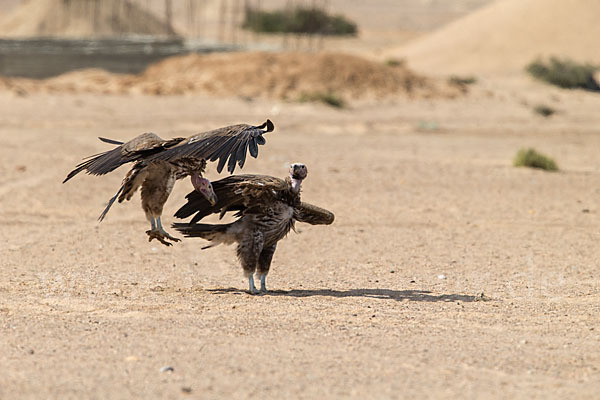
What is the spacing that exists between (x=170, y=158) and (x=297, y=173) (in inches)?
43.9

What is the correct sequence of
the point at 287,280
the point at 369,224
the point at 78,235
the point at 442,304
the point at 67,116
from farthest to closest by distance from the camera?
1. the point at 67,116
2. the point at 369,224
3. the point at 78,235
4. the point at 287,280
5. the point at 442,304

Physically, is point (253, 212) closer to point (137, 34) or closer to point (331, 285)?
point (331, 285)

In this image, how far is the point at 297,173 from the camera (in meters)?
7.39

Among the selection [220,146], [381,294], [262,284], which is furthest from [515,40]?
[220,146]

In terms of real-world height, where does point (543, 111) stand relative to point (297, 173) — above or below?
above

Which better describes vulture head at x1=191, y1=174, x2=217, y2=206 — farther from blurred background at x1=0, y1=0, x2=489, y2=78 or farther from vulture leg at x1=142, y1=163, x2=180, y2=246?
blurred background at x1=0, y1=0, x2=489, y2=78

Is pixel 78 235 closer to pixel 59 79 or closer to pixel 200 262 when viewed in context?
pixel 200 262

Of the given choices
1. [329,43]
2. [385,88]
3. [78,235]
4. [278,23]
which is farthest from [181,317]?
[278,23]

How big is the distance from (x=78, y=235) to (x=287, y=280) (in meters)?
3.03

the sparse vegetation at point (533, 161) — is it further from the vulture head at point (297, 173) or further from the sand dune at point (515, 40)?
the sand dune at point (515, 40)

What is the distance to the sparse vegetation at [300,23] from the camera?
52438mm

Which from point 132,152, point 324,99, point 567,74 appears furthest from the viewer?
point 567,74

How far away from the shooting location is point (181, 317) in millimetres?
6617

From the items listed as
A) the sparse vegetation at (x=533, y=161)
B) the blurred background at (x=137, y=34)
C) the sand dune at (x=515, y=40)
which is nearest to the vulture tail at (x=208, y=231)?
the sparse vegetation at (x=533, y=161)
